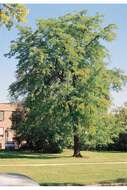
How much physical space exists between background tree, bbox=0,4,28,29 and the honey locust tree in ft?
60.3

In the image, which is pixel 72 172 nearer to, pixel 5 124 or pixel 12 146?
pixel 12 146

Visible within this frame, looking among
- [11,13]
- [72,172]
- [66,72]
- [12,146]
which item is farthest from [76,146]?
[11,13]

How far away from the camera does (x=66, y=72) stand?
31688 millimetres

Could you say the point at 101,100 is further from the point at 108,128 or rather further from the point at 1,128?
the point at 1,128

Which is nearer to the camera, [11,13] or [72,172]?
[11,13]

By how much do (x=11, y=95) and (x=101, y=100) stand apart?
6248 millimetres

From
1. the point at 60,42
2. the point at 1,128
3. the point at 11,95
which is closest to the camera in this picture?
the point at 60,42

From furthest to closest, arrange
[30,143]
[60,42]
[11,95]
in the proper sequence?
1. [30,143]
2. [11,95]
3. [60,42]

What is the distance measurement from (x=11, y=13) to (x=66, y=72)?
20.2m

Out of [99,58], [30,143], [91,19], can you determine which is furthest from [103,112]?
[30,143]

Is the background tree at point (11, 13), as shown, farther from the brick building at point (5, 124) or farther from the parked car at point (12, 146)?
Answer: the brick building at point (5, 124)

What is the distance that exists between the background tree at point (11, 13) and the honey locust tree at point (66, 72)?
18387 millimetres

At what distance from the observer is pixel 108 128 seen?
32594mm

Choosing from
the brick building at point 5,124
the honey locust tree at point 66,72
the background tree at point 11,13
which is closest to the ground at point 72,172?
the background tree at point 11,13
